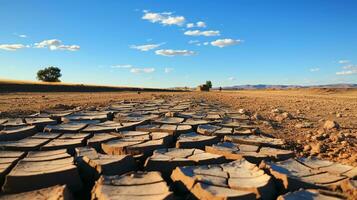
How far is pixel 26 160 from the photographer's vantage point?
2.98 metres

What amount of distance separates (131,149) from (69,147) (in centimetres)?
63

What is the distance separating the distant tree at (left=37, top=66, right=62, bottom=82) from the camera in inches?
1977

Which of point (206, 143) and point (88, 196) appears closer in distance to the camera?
point (88, 196)

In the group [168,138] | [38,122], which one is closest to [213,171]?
[168,138]

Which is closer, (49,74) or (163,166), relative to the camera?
(163,166)

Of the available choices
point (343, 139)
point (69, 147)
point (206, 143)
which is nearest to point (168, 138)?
point (206, 143)

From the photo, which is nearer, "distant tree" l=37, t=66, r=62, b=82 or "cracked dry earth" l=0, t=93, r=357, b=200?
"cracked dry earth" l=0, t=93, r=357, b=200

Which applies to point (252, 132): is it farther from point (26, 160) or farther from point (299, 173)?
point (26, 160)

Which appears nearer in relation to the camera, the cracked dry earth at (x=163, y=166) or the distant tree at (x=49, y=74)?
the cracked dry earth at (x=163, y=166)

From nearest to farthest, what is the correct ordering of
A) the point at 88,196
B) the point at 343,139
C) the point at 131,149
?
the point at 88,196 → the point at 131,149 → the point at 343,139

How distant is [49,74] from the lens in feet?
167

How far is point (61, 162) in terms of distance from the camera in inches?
115

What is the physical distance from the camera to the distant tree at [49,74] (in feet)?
165

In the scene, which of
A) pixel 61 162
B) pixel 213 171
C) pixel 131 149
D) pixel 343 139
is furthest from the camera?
pixel 343 139
